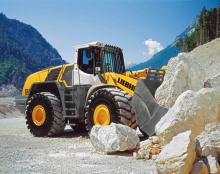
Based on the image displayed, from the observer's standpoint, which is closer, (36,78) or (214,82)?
(214,82)

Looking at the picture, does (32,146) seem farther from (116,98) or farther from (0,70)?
(0,70)

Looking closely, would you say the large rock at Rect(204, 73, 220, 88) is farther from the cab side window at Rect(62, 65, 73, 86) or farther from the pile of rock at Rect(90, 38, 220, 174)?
the cab side window at Rect(62, 65, 73, 86)

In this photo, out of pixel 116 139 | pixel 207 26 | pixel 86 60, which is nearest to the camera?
pixel 116 139

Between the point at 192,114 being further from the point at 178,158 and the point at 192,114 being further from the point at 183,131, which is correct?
the point at 178,158

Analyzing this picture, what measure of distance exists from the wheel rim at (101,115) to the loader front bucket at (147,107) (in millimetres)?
1160

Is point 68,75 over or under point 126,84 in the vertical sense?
over

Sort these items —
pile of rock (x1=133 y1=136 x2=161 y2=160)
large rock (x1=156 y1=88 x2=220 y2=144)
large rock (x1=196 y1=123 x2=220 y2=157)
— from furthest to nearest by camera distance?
pile of rock (x1=133 y1=136 x2=161 y2=160), large rock (x1=156 y1=88 x2=220 y2=144), large rock (x1=196 y1=123 x2=220 y2=157)

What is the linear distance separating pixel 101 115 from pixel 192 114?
12.1 ft

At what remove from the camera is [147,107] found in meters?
8.55

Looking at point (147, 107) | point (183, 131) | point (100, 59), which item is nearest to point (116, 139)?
point (147, 107)

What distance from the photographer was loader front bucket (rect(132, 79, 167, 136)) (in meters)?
8.28

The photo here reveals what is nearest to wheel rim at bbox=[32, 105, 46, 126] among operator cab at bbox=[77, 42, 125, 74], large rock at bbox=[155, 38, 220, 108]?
operator cab at bbox=[77, 42, 125, 74]

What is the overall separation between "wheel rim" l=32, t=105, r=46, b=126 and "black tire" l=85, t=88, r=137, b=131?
2.29 metres

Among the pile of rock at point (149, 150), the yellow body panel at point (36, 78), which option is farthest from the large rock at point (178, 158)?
the yellow body panel at point (36, 78)
